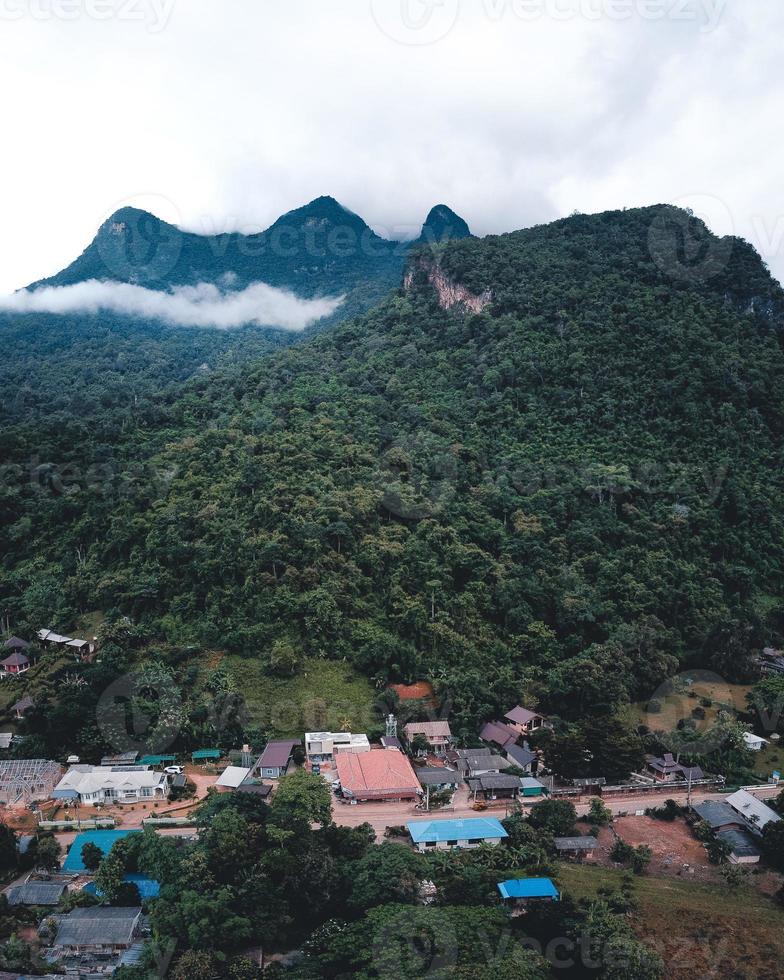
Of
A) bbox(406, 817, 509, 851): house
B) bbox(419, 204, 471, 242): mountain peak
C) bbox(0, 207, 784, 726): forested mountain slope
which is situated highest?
bbox(419, 204, 471, 242): mountain peak

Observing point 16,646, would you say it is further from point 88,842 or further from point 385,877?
point 385,877

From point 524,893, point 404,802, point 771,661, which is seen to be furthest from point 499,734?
point 771,661

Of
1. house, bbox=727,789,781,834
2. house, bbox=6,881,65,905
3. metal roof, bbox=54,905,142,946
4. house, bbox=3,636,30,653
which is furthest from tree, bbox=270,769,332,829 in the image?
house, bbox=3,636,30,653

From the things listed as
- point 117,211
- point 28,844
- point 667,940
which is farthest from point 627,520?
point 117,211

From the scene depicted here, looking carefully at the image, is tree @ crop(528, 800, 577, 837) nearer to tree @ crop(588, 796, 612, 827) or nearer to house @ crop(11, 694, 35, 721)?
tree @ crop(588, 796, 612, 827)

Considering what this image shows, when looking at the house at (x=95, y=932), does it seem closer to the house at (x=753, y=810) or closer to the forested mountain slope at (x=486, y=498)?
the forested mountain slope at (x=486, y=498)

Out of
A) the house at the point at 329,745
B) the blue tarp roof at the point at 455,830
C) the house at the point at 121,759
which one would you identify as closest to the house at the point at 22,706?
Answer: the house at the point at 121,759
